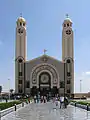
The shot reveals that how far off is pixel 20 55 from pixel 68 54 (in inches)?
606

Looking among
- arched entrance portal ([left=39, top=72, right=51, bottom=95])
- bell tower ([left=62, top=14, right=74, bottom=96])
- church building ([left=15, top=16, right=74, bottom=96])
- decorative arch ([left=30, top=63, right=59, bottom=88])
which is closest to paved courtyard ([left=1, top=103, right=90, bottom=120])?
church building ([left=15, top=16, right=74, bottom=96])

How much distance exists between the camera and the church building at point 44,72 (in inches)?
3585

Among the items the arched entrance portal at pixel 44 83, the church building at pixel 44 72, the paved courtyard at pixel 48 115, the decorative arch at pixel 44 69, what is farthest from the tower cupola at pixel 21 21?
the paved courtyard at pixel 48 115

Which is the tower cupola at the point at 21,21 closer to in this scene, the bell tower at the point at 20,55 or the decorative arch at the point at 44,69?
the bell tower at the point at 20,55

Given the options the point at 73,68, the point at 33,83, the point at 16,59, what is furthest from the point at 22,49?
the point at 73,68

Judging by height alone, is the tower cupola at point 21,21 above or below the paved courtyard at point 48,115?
above

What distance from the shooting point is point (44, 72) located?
93.1 meters

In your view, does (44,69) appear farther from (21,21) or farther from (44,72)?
(21,21)

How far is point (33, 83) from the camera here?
92.1m

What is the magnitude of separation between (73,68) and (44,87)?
11.0 meters

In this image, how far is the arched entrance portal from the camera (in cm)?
9256

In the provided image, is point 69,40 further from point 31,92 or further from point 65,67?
point 31,92

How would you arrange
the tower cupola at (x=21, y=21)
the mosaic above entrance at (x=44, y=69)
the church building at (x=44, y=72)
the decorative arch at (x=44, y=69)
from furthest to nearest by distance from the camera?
the tower cupola at (x=21, y=21)
the mosaic above entrance at (x=44, y=69)
the decorative arch at (x=44, y=69)
the church building at (x=44, y=72)

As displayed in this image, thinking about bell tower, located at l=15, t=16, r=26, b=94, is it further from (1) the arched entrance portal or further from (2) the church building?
(1) the arched entrance portal
